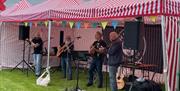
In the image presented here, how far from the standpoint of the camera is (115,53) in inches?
339

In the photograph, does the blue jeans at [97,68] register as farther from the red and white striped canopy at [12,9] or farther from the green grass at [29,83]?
the red and white striped canopy at [12,9]

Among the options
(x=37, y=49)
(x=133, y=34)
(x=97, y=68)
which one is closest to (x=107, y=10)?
(x=133, y=34)

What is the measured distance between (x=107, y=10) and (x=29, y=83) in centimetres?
468

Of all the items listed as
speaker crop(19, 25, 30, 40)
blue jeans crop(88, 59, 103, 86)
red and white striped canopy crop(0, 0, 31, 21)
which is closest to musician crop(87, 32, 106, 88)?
blue jeans crop(88, 59, 103, 86)

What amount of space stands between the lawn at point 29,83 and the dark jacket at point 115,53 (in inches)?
72.9

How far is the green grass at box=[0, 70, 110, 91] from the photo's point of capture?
1022 cm

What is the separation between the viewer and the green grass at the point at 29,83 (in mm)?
10219

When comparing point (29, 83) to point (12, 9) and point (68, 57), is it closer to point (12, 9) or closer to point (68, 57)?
point (68, 57)

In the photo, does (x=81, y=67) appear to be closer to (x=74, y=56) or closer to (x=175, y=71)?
(x=74, y=56)

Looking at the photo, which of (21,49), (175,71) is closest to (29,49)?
(21,49)

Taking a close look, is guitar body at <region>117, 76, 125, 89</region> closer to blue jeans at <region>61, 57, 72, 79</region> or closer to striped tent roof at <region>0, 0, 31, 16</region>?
blue jeans at <region>61, 57, 72, 79</region>

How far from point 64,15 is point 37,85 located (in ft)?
7.28

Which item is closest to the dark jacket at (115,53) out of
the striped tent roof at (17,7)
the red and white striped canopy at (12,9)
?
the red and white striped canopy at (12,9)

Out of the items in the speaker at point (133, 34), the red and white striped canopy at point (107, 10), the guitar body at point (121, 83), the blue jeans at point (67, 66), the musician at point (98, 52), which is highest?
the red and white striped canopy at point (107, 10)
